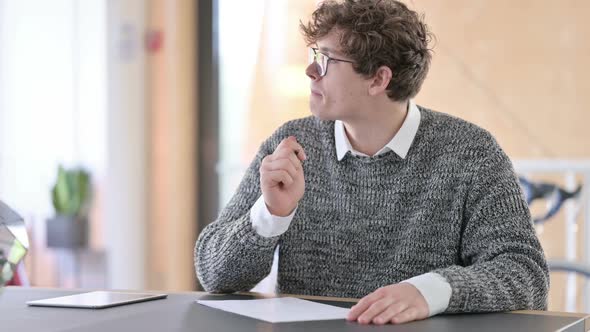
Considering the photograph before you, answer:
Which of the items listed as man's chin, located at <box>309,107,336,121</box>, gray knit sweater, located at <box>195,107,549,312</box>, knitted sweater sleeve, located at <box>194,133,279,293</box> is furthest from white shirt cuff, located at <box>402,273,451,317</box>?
man's chin, located at <box>309,107,336,121</box>

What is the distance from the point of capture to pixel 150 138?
4660 millimetres

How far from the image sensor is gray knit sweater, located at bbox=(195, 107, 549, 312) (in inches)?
Result: 67.4

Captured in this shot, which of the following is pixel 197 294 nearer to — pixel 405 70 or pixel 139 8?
pixel 405 70

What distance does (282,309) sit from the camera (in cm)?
140

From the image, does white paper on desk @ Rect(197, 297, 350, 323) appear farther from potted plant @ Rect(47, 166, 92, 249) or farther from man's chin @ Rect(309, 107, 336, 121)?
potted plant @ Rect(47, 166, 92, 249)

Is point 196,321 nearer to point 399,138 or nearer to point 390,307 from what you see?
point 390,307

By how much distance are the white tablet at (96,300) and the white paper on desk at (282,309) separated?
126 millimetres

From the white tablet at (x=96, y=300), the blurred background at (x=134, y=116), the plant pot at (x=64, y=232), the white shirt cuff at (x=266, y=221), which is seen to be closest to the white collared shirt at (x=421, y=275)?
the white shirt cuff at (x=266, y=221)

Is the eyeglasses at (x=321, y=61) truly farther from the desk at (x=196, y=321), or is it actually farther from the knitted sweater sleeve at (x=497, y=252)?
the desk at (x=196, y=321)

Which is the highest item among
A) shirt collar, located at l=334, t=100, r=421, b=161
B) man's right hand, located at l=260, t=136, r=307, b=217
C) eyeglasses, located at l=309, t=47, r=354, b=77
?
eyeglasses, located at l=309, t=47, r=354, b=77

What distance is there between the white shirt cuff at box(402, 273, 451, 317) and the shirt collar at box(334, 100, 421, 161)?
459 millimetres

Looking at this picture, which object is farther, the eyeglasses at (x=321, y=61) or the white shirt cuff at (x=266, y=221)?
the eyeglasses at (x=321, y=61)

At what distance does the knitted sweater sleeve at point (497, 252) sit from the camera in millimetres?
1429

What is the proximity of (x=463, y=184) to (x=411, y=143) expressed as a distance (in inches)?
6.0
